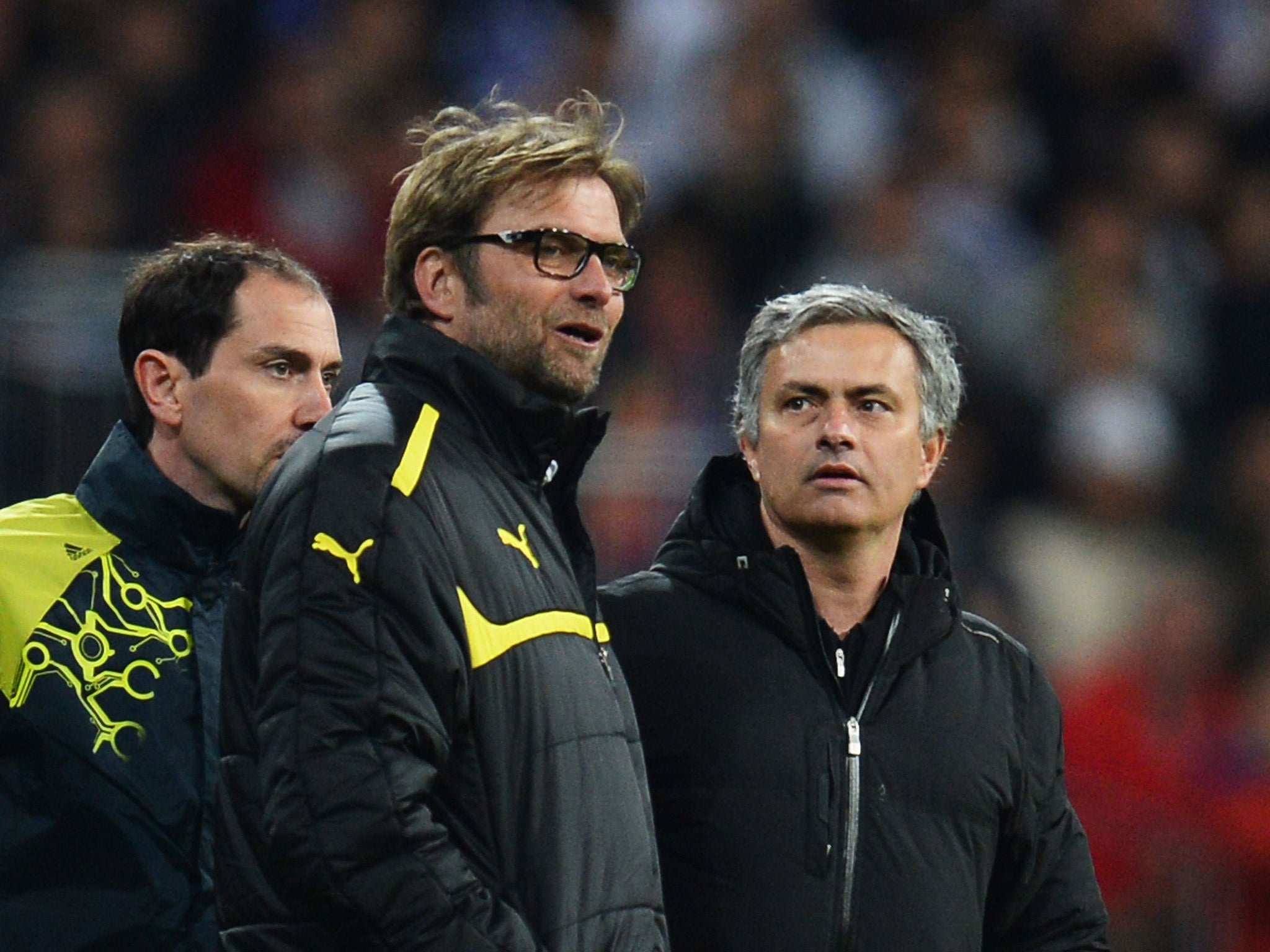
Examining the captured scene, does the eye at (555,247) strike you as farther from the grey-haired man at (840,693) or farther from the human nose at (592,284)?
the grey-haired man at (840,693)

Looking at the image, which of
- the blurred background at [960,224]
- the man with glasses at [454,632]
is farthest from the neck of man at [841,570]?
the blurred background at [960,224]

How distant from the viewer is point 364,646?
8.30 feet

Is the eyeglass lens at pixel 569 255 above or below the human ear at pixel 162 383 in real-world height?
above

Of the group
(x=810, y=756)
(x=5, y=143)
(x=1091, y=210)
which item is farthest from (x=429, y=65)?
(x=810, y=756)

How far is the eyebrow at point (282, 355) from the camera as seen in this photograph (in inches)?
129

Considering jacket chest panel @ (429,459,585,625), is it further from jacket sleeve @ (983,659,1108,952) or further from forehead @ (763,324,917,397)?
jacket sleeve @ (983,659,1108,952)

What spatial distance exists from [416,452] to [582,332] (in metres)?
0.40

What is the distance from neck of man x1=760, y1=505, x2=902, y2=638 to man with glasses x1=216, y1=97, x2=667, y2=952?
0.57m

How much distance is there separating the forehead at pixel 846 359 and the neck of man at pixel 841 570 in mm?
246

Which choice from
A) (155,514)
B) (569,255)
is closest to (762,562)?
(569,255)

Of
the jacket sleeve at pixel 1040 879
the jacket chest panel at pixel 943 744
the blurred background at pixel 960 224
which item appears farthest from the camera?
the blurred background at pixel 960 224

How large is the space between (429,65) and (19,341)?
3344mm

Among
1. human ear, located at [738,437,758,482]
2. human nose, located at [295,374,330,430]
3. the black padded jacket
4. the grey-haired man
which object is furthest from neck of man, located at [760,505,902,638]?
human nose, located at [295,374,330,430]

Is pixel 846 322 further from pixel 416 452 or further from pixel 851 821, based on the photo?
pixel 416 452
